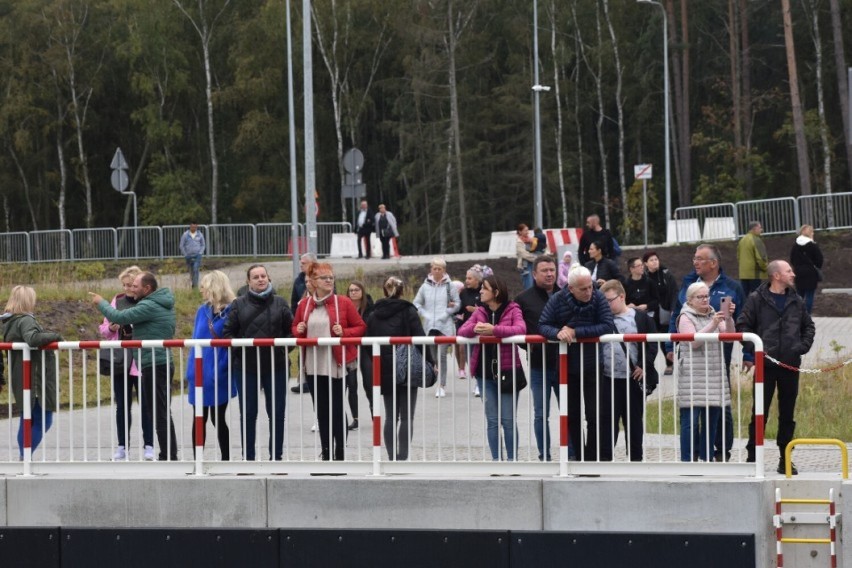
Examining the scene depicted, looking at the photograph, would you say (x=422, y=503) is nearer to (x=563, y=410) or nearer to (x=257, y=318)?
(x=563, y=410)

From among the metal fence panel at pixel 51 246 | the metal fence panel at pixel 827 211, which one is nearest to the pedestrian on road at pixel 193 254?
the metal fence panel at pixel 51 246

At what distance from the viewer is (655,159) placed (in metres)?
66.4

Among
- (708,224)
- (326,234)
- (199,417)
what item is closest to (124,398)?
(199,417)

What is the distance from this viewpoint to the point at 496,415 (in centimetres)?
1049

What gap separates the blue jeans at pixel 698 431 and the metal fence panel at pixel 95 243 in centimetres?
3773

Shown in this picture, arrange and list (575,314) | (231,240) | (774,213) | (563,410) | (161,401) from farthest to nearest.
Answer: (231,240), (774,213), (161,401), (575,314), (563,410)

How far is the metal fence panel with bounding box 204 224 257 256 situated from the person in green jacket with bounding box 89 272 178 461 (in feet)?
107

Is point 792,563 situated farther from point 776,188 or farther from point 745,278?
point 776,188

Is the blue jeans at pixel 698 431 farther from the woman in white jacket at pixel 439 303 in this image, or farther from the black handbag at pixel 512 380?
the woman in white jacket at pixel 439 303

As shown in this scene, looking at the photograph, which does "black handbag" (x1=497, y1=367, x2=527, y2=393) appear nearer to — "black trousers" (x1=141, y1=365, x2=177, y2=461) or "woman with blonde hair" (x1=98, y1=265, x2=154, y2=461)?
"black trousers" (x1=141, y1=365, x2=177, y2=461)

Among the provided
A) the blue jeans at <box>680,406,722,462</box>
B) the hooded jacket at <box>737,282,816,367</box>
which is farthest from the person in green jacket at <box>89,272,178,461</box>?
the hooded jacket at <box>737,282,816,367</box>

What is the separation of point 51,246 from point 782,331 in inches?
1499

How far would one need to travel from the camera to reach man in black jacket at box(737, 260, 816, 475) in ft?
36.8

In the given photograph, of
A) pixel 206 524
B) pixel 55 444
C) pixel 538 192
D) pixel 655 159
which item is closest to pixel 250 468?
pixel 206 524
